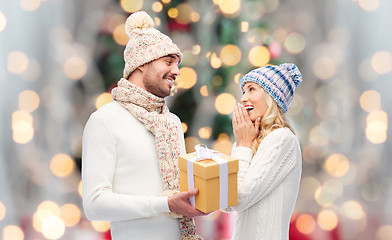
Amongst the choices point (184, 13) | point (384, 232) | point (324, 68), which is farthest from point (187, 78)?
point (384, 232)

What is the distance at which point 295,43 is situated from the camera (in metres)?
2.48

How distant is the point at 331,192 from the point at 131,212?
1.80 meters

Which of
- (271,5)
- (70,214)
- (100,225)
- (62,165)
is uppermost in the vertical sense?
(271,5)

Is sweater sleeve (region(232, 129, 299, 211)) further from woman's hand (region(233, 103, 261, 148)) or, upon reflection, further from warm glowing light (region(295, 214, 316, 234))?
warm glowing light (region(295, 214, 316, 234))

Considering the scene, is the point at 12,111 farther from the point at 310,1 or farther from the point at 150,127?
the point at 310,1

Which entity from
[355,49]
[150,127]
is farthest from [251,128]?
[355,49]

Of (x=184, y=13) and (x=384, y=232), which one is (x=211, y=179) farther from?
(x=384, y=232)

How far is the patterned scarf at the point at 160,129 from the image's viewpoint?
129 cm

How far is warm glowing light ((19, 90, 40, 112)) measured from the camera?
7.24 feet

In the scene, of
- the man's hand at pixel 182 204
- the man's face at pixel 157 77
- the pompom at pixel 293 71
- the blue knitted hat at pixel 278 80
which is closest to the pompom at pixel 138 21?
the man's face at pixel 157 77

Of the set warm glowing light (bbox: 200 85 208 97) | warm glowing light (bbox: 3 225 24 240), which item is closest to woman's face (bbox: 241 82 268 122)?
warm glowing light (bbox: 200 85 208 97)

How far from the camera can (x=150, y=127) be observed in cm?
131

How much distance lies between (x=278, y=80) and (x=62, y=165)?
63.8 inches

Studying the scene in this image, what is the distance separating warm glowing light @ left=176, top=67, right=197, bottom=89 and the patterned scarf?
1.08m
